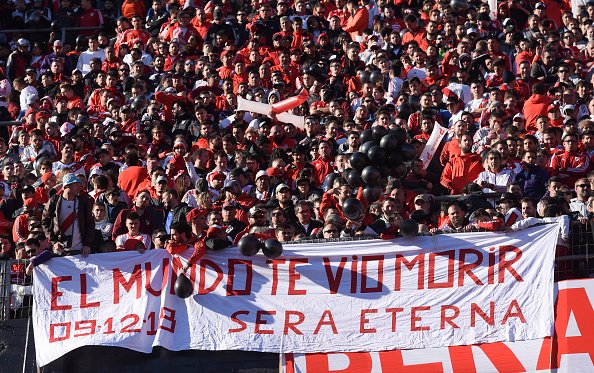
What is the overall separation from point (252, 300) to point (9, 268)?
245 centimetres

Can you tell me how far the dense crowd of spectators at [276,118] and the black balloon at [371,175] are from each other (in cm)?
17

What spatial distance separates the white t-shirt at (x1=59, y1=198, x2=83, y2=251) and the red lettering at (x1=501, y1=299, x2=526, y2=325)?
4358 mm

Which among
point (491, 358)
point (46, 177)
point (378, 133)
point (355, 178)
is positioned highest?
point (378, 133)

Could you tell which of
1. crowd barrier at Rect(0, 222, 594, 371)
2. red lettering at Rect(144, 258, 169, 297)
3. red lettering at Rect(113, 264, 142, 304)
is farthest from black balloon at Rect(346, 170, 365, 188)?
crowd barrier at Rect(0, 222, 594, 371)

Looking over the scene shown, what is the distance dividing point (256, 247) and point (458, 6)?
875 centimetres

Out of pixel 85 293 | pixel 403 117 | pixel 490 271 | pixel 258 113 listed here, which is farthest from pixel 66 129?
pixel 490 271

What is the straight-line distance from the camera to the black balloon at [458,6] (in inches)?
797

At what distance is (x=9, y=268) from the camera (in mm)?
13391

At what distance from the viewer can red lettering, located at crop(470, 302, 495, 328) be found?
12.4 m

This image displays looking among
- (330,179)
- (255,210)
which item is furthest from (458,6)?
(255,210)

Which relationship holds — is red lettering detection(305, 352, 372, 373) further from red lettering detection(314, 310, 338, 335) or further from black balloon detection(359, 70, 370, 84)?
black balloon detection(359, 70, 370, 84)

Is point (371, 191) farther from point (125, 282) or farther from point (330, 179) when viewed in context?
point (330, 179)

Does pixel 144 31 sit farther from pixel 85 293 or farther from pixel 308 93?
pixel 85 293

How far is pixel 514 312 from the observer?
40.5 ft
